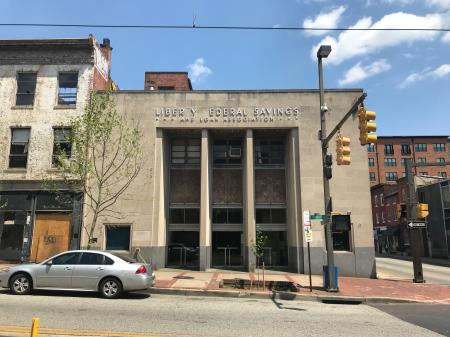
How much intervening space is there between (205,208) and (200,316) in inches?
453

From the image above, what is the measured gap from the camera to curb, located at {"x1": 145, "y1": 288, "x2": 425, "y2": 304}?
531 inches

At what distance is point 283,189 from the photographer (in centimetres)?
2319

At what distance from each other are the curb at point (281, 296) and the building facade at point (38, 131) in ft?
29.1

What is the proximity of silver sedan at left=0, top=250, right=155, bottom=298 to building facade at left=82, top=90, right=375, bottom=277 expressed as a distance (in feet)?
26.1

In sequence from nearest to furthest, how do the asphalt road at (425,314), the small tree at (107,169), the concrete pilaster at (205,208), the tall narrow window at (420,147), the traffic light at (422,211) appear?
the asphalt road at (425,314)
the traffic light at (422,211)
the small tree at (107,169)
the concrete pilaster at (205,208)
the tall narrow window at (420,147)

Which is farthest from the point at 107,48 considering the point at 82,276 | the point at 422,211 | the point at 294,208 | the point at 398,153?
the point at 398,153

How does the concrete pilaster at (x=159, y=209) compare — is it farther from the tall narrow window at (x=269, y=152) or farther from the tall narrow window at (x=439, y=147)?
the tall narrow window at (x=439, y=147)

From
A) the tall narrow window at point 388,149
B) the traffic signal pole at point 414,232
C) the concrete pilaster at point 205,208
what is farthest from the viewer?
the tall narrow window at point 388,149

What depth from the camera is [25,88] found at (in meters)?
22.6

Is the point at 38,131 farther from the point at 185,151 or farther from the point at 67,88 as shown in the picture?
the point at 185,151

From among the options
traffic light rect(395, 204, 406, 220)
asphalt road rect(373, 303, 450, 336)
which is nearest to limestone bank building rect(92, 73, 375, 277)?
traffic light rect(395, 204, 406, 220)

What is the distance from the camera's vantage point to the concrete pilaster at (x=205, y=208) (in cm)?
2083

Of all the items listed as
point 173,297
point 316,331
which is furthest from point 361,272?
point 316,331

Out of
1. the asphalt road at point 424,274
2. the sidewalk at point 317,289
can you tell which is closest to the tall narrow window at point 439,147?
the asphalt road at point 424,274
